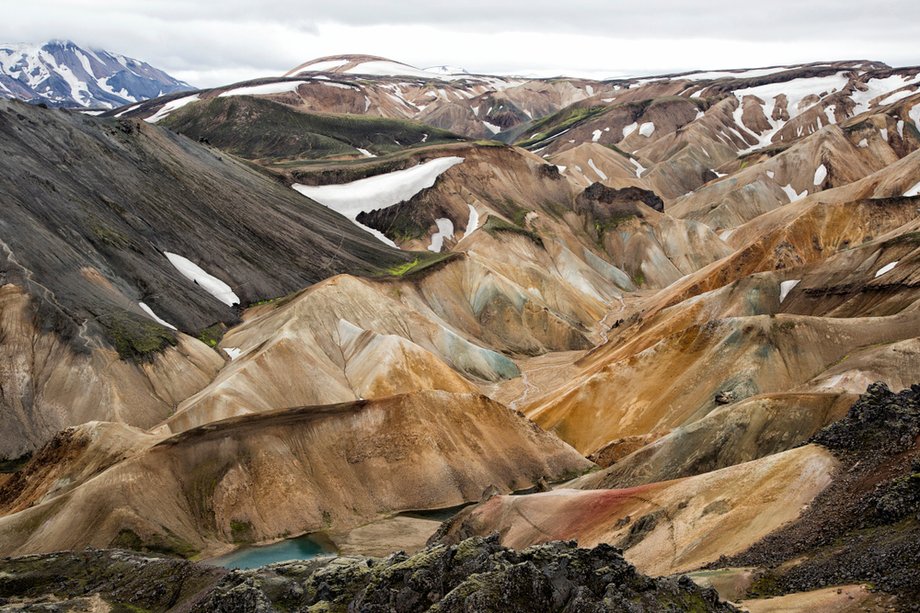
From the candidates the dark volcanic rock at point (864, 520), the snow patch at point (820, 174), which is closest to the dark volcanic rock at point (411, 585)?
the dark volcanic rock at point (864, 520)

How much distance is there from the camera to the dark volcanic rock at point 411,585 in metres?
22.4

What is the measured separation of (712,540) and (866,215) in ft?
286

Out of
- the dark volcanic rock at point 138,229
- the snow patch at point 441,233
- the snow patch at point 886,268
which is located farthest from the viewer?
the snow patch at point 441,233

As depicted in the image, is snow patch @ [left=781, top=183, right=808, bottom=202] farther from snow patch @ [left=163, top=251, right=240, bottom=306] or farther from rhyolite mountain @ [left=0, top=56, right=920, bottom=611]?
snow patch @ [left=163, top=251, right=240, bottom=306]

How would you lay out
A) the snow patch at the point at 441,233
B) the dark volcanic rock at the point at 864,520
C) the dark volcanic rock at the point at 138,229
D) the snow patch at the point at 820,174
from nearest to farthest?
the dark volcanic rock at the point at 864,520, the dark volcanic rock at the point at 138,229, the snow patch at the point at 441,233, the snow patch at the point at 820,174

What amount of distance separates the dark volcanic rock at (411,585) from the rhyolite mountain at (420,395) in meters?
0.10

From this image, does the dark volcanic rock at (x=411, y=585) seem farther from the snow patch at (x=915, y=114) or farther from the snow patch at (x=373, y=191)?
the snow patch at (x=915, y=114)

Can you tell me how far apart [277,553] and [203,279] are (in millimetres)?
45782

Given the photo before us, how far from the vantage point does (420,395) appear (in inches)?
2341

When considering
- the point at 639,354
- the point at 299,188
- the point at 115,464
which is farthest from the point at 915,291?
the point at 299,188

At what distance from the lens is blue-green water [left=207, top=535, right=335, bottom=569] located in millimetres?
45094

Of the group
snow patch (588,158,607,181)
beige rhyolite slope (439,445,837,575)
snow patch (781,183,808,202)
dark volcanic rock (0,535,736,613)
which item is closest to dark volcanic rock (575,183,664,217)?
snow patch (588,158,607,181)

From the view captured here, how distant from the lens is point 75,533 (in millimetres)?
44469

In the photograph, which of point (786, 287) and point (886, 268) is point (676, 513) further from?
point (786, 287)
